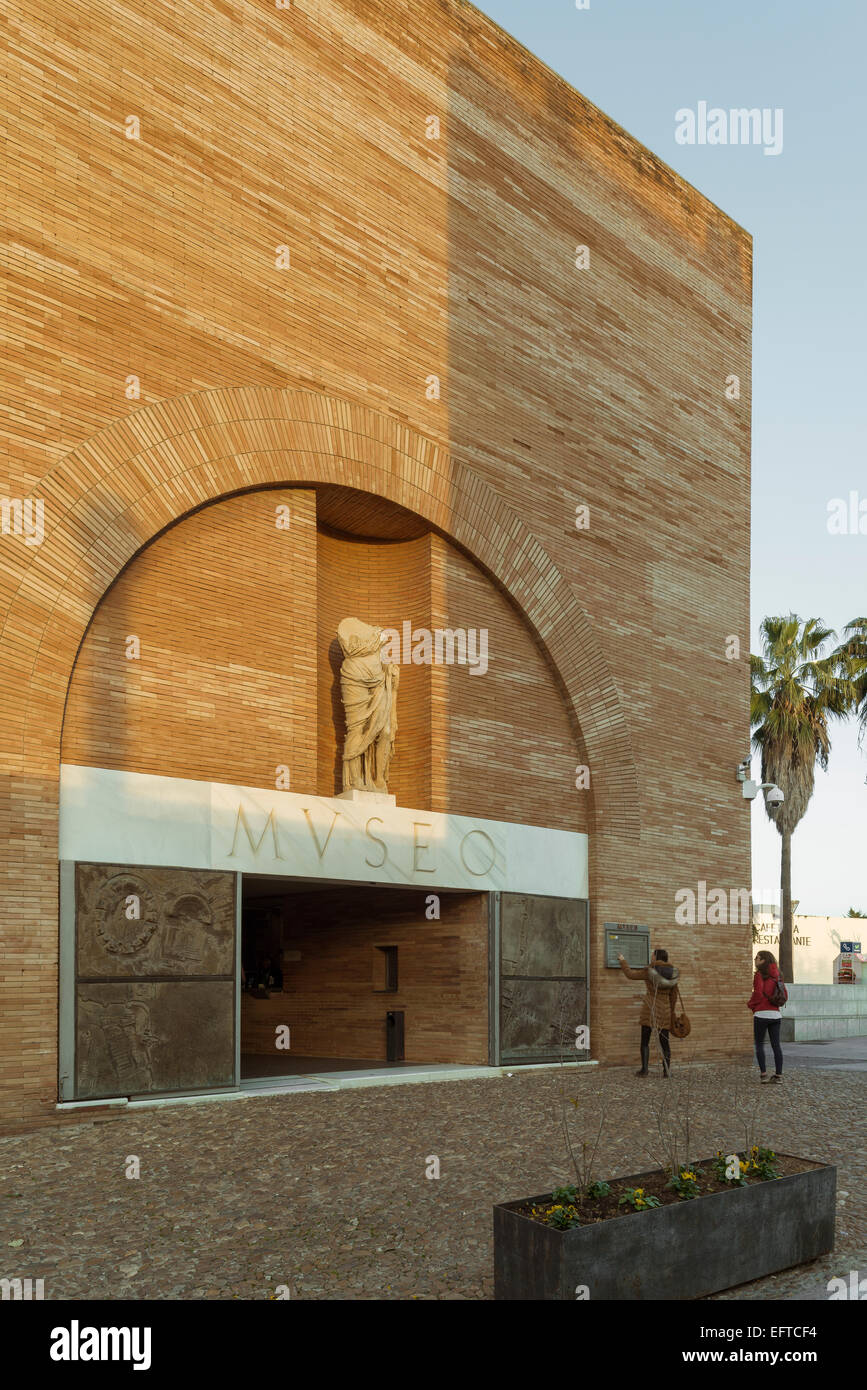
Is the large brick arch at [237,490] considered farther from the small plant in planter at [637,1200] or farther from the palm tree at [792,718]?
the palm tree at [792,718]

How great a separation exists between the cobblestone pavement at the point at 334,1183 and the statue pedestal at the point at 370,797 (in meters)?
3.03

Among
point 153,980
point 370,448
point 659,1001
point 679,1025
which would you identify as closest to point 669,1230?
point 153,980

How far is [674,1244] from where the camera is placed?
5.09 meters

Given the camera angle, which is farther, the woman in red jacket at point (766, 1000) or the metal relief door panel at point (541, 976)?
the metal relief door panel at point (541, 976)

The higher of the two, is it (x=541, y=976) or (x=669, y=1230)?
(x=669, y=1230)

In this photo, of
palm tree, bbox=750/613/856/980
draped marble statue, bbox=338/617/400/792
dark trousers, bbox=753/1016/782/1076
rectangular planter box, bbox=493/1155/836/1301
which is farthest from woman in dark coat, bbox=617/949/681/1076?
palm tree, bbox=750/613/856/980

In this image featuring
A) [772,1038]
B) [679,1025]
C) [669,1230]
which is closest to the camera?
[669,1230]

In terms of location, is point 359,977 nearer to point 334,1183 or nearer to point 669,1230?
point 334,1183

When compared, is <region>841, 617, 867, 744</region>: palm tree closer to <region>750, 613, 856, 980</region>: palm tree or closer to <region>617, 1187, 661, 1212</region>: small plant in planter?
<region>750, 613, 856, 980</region>: palm tree

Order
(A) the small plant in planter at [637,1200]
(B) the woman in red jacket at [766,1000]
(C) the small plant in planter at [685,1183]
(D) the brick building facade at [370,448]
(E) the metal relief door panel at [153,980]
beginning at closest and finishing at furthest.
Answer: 1. (A) the small plant in planter at [637,1200]
2. (C) the small plant in planter at [685,1183]
3. (E) the metal relief door panel at [153,980]
4. (D) the brick building facade at [370,448]
5. (B) the woman in red jacket at [766,1000]

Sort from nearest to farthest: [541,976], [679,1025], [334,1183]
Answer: [334,1183] < [679,1025] < [541,976]

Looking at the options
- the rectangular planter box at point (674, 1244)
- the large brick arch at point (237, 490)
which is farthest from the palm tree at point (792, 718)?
the rectangular planter box at point (674, 1244)

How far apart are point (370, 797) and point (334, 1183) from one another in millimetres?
6191

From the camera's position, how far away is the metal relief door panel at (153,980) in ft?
33.5
